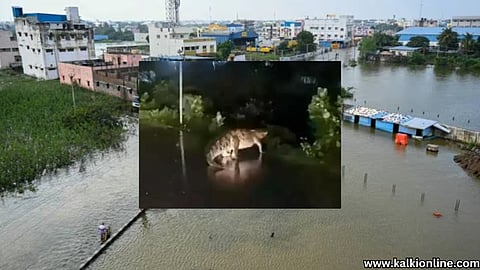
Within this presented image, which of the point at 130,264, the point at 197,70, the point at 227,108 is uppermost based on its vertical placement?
the point at 197,70

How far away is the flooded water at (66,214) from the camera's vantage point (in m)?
4.71

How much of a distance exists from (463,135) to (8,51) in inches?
696

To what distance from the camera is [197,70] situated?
3.50 meters

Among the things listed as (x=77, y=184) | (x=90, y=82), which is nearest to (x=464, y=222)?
(x=77, y=184)

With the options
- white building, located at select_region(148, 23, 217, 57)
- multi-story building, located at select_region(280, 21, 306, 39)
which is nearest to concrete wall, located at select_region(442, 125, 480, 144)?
white building, located at select_region(148, 23, 217, 57)

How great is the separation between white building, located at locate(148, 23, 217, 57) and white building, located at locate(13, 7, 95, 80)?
4.79 m

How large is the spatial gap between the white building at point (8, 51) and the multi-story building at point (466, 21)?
30.3 metres

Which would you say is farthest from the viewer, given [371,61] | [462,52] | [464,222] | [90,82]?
[371,61]

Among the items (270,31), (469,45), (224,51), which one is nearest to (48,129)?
(224,51)

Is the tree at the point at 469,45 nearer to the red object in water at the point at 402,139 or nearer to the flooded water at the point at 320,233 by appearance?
the red object in water at the point at 402,139

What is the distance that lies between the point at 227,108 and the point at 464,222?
3.81m

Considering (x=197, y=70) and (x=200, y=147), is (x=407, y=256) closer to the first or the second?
(x=200, y=147)

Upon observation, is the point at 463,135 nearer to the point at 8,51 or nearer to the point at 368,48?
the point at 368,48

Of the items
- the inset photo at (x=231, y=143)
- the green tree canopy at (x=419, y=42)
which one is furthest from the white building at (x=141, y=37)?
the inset photo at (x=231, y=143)
